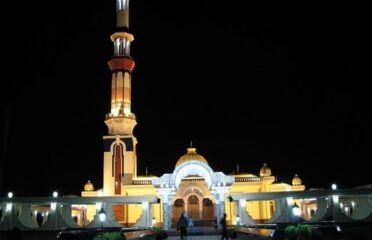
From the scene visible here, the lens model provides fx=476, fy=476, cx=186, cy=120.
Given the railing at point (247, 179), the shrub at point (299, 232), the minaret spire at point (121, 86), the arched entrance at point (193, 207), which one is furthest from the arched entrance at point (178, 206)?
the shrub at point (299, 232)

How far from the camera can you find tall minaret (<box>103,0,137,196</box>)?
4091cm

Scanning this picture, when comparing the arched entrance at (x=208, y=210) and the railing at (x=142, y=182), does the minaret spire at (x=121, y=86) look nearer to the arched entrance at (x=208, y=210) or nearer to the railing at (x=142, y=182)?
the railing at (x=142, y=182)

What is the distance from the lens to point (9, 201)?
104ft

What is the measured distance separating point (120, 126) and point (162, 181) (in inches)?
417

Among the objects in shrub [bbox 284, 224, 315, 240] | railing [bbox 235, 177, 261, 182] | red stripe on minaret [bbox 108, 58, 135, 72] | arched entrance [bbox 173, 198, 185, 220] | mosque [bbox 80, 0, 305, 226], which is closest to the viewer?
shrub [bbox 284, 224, 315, 240]

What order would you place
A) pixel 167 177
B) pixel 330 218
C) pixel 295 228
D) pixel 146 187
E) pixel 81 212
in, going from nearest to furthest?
pixel 295 228 < pixel 330 218 < pixel 167 177 < pixel 146 187 < pixel 81 212

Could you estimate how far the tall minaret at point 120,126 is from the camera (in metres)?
40.9

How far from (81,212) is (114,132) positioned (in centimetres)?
757

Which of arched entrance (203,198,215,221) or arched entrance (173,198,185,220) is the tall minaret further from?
arched entrance (203,198,215,221)

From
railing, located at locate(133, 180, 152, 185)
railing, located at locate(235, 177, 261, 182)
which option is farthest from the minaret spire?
railing, located at locate(235, 177, 261, 182)

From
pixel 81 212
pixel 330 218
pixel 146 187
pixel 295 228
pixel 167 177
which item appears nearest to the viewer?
pixel 295 228

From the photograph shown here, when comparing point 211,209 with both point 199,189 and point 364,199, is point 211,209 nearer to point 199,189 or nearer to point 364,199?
point 199,189

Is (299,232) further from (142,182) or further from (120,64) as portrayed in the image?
(120,64)

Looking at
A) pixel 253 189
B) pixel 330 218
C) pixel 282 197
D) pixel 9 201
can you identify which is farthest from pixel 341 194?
pixel 9 201
